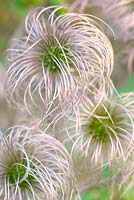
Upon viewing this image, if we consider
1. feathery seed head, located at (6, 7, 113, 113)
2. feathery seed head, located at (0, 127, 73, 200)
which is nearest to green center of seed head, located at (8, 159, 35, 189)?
feathery seed head, located at (0, 127, 73, 200)

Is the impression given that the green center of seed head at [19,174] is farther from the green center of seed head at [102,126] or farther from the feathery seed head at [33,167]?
the green center of seed head at [102,126]

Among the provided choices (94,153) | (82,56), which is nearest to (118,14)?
(82,56)

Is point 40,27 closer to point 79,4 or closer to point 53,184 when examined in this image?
point 79,4

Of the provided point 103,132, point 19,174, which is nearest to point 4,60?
point 103,132

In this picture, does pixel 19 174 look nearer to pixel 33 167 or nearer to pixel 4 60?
pixel 33 167

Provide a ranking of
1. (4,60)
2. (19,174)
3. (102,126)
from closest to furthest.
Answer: (19,174) → (102,126) → (4,60)

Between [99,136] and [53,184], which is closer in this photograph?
[53,184]
